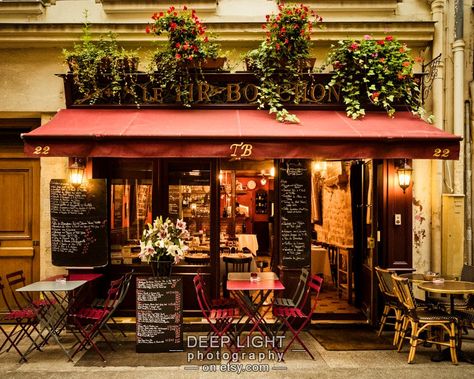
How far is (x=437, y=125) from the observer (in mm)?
8477

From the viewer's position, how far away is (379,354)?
7.01 m

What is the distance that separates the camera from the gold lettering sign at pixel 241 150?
6.76m

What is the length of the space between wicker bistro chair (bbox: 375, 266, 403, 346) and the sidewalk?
468mm

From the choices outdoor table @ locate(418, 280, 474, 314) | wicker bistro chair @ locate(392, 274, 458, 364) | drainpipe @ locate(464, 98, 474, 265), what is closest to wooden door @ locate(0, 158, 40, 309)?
wicker bistro chair @ locate(392, 274, 458, 364)

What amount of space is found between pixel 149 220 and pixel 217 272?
1.54 m

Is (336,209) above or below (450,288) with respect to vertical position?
above

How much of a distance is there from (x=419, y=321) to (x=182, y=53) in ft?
17.7

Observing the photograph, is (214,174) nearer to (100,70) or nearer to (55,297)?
(100,70)

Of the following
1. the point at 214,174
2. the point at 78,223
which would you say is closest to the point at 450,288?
the point at 214,174

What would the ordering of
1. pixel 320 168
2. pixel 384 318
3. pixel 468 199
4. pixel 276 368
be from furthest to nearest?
pixel 320 168 < pixel 468 199 < pixel 384 318 < pixel 276 368

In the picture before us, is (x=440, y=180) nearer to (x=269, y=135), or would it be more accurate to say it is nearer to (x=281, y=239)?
(x=281, y=239)

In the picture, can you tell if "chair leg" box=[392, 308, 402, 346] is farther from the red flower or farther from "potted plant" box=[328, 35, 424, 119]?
the red flower

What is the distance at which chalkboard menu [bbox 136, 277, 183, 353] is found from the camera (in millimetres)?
6934

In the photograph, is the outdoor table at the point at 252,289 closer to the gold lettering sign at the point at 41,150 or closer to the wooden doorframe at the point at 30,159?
the gold lettering sign at the point at 41,150
